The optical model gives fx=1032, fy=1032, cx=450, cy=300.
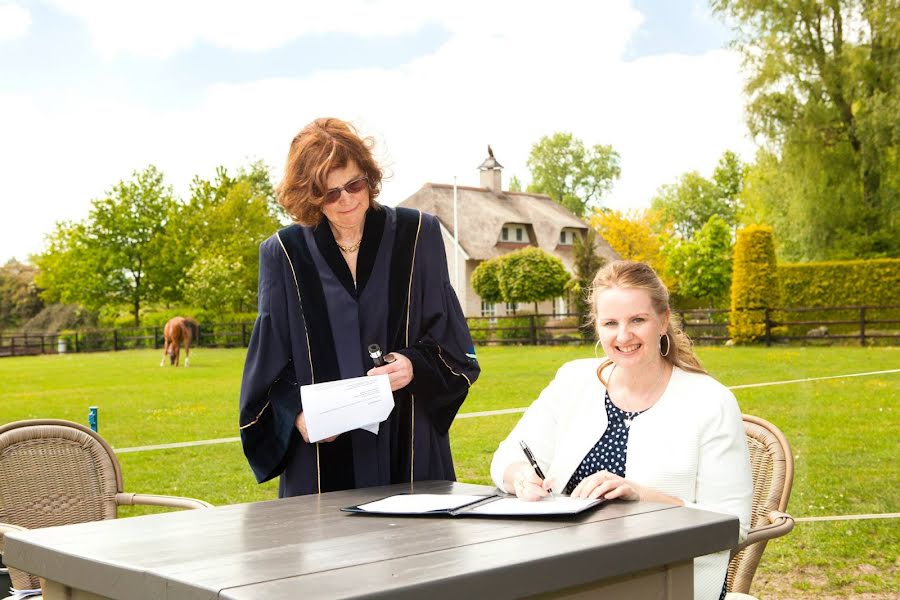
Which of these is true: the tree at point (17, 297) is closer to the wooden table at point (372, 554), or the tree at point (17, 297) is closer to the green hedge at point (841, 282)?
the green hedge at point (841, 282)

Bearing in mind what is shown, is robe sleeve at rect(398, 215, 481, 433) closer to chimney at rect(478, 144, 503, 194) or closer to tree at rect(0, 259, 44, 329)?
tree at rect(0, 259, 44, 329)

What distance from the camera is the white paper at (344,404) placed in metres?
2.65

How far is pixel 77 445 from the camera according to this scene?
351 cm

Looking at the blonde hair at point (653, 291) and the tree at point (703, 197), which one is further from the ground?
the tree at point (703, 197)

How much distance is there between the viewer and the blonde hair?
267 centimetres

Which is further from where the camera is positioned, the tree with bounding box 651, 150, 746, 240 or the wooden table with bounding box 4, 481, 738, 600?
the tree with bounding box 651, 150, 746, 240

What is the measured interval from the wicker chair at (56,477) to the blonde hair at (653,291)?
1636 millimetres

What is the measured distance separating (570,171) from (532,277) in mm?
26807

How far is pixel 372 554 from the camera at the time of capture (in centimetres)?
178

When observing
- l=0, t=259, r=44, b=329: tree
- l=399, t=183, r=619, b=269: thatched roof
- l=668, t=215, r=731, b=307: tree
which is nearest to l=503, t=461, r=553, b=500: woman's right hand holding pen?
l=399, t=183, r=619, b=269: thatched roof

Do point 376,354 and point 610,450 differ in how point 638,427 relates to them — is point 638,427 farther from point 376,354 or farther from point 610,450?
point 376,354

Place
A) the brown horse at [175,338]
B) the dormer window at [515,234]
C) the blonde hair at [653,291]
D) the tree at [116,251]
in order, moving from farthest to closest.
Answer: the dormer window at [515,234], the tree at [116,251], the brown horse at [175,338], the blonde hair at [653,291]

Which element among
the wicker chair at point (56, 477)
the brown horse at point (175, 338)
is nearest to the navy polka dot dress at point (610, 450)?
the wicker chair at point (56, 477)

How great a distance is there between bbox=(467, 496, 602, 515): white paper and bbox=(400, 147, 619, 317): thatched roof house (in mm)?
36764
